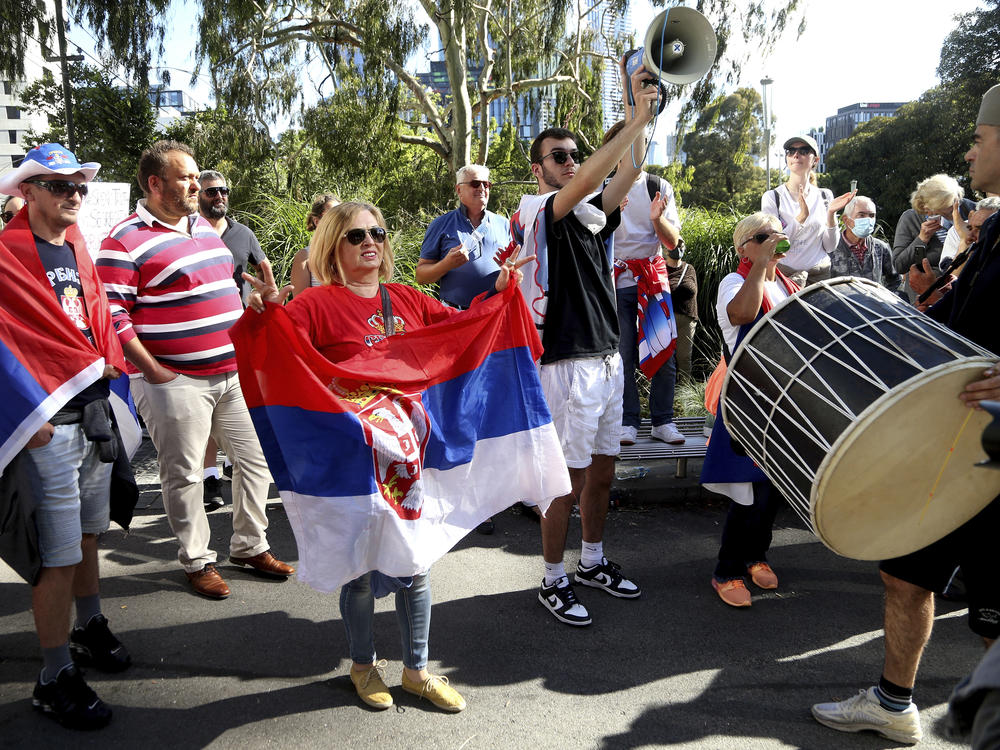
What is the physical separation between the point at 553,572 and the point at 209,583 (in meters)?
1.79

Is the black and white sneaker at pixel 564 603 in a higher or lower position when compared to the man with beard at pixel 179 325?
lower

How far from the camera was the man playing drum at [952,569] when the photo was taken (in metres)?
2.58

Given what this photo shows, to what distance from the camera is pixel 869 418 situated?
2.30 meters

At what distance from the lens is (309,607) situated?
12.6ft

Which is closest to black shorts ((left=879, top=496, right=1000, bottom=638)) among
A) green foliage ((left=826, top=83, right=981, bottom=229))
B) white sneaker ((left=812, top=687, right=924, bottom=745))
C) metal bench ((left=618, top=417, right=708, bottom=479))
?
white sneaker ((left=812, top=687, right=924, bottom=745))

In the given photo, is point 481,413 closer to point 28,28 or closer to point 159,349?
point 159,349

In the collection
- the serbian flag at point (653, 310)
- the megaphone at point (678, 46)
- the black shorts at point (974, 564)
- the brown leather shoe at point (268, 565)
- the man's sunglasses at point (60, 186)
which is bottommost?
the brown leather shoe at point (268, 565)

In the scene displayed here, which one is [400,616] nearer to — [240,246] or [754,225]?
[754,225]

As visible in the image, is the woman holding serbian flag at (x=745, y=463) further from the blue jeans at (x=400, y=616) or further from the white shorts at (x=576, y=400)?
the blue jeans at (x=400, y=616)

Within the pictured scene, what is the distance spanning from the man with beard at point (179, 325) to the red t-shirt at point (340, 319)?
4.02 ft

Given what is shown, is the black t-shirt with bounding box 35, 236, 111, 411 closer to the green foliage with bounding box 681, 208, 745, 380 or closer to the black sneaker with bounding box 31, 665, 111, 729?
the black sneaker with bounding box 31, 665, 111, 729

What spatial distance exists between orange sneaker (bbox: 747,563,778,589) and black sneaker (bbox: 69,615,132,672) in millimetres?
3066

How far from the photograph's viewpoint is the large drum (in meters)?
2.32

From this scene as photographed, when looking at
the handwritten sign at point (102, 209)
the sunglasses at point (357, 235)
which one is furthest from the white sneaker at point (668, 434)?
the handwritten sign at point (102, 209)
